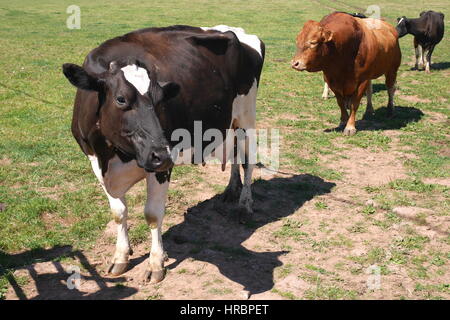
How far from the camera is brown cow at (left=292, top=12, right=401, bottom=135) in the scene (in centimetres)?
919

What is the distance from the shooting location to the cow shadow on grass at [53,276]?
475 cm

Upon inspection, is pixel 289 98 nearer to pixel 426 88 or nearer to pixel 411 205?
pixel 426 88

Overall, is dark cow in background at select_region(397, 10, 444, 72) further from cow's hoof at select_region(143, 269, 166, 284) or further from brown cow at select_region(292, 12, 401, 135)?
cow's hoof at select_region(143, 269, 166, 284)

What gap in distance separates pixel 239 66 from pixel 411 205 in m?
2.94

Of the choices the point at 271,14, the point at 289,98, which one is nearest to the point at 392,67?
the point at 289,98

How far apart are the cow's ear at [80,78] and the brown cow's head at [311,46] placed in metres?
5.63

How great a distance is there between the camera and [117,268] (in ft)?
16.8

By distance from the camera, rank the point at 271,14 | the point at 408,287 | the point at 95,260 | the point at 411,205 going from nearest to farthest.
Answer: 1. the point at 408,287
2. the point at 95,260
3. the point at 411,205
4. the point at 271,14

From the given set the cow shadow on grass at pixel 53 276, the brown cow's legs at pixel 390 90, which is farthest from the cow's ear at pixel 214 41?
the brown cow's legs at pixel 390 90

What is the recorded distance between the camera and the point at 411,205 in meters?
6.84

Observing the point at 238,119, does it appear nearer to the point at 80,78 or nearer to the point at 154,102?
the point at 154,102

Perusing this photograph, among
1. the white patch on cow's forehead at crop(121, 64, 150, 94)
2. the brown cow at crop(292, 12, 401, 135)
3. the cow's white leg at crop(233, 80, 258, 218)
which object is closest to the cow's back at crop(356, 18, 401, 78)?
the brown cow at crop(292, 12, 401, 135)

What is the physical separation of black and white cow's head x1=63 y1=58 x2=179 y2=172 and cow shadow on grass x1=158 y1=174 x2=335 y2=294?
5.36 ft

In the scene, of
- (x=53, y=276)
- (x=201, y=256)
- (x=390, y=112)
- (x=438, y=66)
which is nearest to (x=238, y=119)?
(x=201, y=256)
